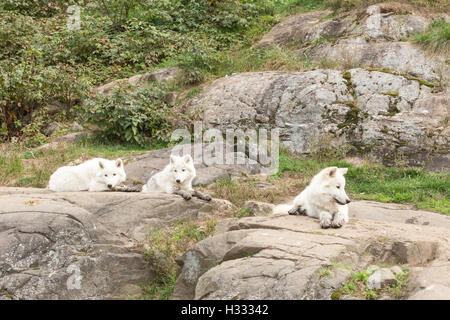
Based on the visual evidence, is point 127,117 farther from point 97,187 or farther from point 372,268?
point 372,268

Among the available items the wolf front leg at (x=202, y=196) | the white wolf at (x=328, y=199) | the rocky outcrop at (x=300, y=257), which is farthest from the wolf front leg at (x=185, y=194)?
the white wolf at (x=328, y=199)

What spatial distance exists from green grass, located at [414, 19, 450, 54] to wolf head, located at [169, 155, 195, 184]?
8548 millimetres

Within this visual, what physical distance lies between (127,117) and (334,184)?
7899 mm

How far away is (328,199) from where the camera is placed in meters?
6.33

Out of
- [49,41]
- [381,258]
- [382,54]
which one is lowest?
[381,258]

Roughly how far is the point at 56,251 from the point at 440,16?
1365 cm

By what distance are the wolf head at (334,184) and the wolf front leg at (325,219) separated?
24 cm

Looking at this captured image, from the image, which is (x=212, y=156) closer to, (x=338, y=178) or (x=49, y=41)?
(x=338, y=178)

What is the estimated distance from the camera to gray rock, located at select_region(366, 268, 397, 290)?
443cm

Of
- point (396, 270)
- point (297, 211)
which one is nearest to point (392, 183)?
point (297, 211)

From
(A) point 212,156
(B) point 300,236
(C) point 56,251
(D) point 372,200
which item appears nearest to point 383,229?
(B) point 300,236

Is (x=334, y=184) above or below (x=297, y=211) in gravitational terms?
above

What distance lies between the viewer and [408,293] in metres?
4.26

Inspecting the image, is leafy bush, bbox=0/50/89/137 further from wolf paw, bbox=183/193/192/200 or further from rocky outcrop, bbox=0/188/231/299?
wolf paw, bbox=183/193/192/200
